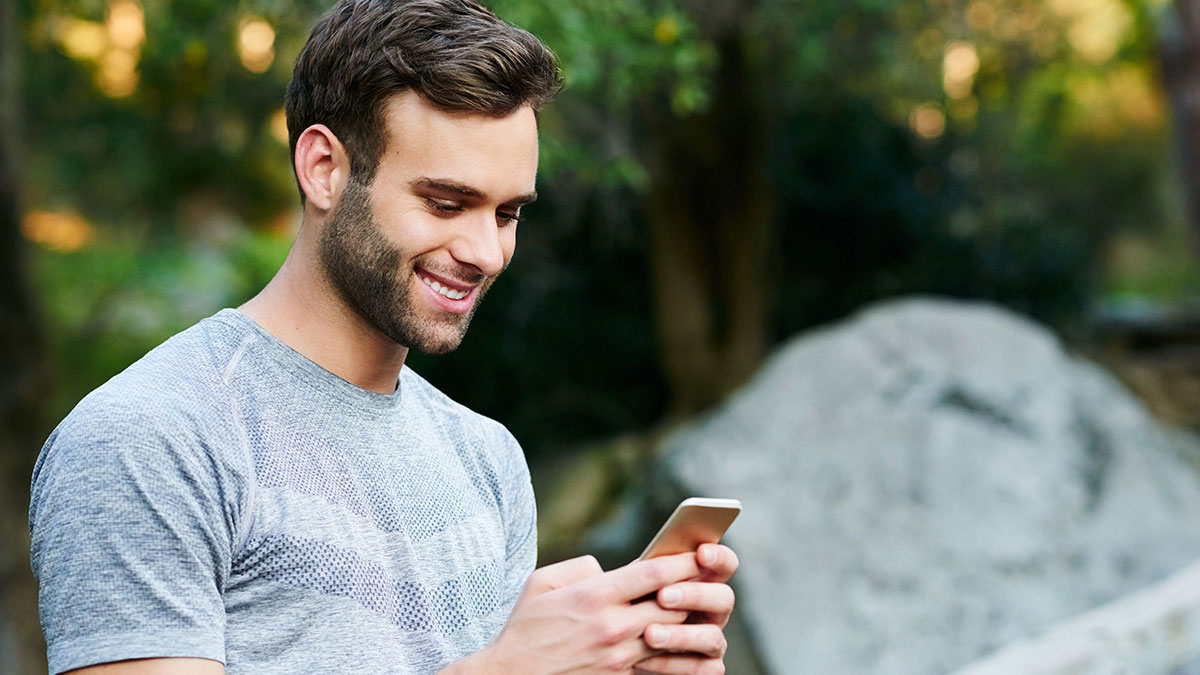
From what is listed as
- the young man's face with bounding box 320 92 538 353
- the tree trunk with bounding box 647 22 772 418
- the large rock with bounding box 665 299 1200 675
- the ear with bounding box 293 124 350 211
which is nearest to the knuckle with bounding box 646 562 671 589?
the young man's face with bounding box 320 92 538 353

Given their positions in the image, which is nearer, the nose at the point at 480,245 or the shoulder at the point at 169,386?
the shoulder at the point at 169,386

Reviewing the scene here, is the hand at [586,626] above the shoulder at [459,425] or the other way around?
the other way around

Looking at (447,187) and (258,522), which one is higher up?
(447,187)

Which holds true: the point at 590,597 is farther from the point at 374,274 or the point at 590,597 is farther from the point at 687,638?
the point at 374,274

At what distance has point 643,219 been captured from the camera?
311 inches

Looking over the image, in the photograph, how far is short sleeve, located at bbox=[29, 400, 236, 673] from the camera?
1183 mm

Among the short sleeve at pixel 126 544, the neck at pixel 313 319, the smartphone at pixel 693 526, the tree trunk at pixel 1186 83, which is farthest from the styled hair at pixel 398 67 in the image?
the tree trunk at pixel 1186 83

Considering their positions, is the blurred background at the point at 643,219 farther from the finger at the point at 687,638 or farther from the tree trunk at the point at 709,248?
the finger at the point at 687,638

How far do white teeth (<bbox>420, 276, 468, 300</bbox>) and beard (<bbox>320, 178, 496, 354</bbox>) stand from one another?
17 mm

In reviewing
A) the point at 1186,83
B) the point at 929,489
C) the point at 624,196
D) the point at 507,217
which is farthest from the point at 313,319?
the point at 1186,83

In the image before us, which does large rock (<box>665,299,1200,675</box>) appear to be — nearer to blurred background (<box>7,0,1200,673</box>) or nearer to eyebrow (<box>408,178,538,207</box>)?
blurred background (<box>7,0,1200,673</box>)

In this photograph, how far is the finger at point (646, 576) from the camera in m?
1.33

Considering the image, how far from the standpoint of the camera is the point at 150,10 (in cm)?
508

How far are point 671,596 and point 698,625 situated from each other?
0.20 ft
